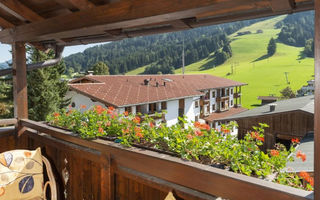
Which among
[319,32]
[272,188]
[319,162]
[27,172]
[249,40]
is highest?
[249,40]

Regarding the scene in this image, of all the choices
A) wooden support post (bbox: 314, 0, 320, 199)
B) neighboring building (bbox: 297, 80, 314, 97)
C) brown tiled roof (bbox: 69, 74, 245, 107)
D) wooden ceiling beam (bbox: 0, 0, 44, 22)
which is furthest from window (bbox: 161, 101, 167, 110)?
wooden support post (bbox: 314, 0, 320, 199)

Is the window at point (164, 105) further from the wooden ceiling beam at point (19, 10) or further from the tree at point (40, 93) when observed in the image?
the wooden ceiling beam at point (19, 10)

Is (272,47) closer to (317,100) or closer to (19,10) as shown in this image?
(19,10)

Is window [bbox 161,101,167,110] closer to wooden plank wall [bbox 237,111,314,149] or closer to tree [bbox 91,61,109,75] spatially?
wooden plank wall [bbox 237,111,314,149]

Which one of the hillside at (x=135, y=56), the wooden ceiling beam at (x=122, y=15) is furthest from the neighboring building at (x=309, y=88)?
the hillside at (x=135, y=56)

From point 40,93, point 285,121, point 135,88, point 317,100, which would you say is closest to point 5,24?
point 317,100

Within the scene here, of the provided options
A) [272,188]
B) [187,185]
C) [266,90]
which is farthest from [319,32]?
[266,90]

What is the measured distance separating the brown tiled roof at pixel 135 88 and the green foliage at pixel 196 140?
1056 cm

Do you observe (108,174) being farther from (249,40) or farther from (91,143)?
(249,40)

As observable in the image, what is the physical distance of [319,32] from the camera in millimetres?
951

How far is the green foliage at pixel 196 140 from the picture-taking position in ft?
4.29

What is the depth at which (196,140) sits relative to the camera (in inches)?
57.6

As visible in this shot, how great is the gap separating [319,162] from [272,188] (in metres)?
0.21

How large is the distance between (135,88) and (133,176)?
14370 mm
